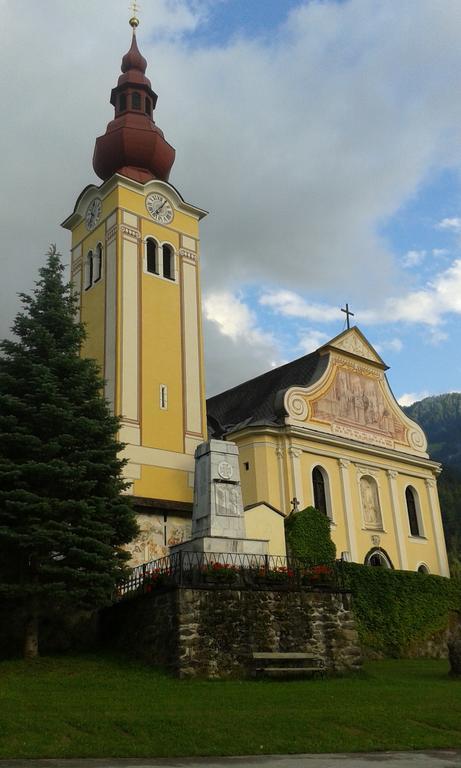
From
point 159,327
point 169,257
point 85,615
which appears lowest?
point 85,615

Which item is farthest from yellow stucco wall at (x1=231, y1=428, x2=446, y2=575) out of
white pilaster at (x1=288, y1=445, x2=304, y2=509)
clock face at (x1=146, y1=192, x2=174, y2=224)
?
clock face at (x1=146, y1=192, x2=174, y2=224)

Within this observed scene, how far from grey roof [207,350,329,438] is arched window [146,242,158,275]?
26.1 ft

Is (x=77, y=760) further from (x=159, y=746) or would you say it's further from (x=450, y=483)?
(x=450, y=483)

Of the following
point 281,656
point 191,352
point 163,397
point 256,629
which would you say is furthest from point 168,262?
point 281,656

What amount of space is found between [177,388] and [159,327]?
2789mm

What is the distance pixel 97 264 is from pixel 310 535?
1517 centimetres

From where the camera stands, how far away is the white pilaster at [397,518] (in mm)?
37562

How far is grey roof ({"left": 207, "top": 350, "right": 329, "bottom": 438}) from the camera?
37.1 m

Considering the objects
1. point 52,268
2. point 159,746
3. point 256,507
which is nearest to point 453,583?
point 256,507

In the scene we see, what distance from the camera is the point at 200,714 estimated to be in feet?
42.3

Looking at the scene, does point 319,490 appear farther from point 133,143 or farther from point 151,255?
point 133,143

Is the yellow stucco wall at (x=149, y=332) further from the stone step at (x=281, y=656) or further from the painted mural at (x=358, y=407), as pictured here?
the stone step at (x=281, y=656)

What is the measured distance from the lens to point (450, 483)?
97188mm

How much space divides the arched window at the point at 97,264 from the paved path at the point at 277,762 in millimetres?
27159
